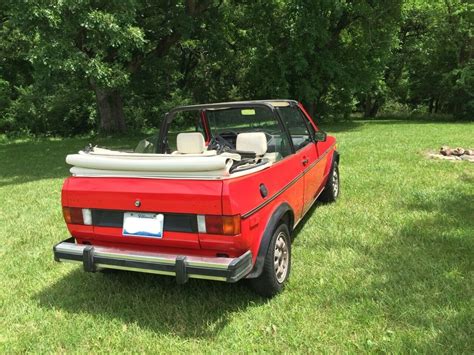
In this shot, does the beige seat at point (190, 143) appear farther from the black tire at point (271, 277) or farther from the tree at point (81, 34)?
the tree at point (81, 34)

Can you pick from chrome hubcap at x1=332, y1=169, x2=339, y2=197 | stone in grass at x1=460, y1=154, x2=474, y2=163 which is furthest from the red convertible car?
stone in grass at x1=460, y1=154, x2=474, y2=163

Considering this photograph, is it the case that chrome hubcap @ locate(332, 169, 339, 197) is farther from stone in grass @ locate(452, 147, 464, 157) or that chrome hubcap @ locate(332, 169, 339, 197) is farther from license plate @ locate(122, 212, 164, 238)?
stone in grass @ locate(452, 147, 464, 157)

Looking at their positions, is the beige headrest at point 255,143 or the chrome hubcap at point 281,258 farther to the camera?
the beige headrest at point 255,143

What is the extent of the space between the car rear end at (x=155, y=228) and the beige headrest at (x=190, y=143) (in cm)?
130

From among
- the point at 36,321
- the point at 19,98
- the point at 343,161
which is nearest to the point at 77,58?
the point at 343,161

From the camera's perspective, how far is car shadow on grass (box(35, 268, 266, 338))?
3.31 meters

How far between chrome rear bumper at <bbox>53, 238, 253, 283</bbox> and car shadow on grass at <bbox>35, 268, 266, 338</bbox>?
1.49ft

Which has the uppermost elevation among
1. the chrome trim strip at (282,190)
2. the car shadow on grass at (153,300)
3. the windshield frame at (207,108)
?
the windshield frame at (207,108)

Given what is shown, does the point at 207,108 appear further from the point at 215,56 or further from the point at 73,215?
the point at 215,56

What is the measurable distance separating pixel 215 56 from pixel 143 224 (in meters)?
18.0

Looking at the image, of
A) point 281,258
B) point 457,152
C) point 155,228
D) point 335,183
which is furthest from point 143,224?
point 457,152

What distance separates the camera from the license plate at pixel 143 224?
10.5ft

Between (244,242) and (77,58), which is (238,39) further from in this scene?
(244,242)

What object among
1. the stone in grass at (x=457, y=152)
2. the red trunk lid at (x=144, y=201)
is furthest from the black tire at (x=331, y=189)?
the stone in grass at (x=457, y=152)
